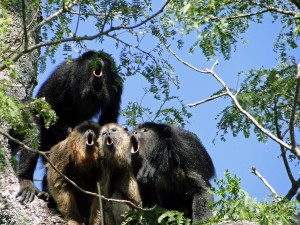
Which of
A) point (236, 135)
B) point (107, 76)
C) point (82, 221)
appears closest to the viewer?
point (82, 221)

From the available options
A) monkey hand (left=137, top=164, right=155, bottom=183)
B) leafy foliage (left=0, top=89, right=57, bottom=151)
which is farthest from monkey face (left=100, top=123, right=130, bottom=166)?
leafy foliage (left=0, top=89, right=57, bottom=151)

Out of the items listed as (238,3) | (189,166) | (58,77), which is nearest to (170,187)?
(189,166)

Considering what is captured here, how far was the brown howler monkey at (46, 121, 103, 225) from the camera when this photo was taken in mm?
6410

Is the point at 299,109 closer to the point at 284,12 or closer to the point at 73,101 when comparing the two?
the point at 284,12

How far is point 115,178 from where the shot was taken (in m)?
6.84

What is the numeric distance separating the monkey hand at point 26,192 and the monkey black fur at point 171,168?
1157mm

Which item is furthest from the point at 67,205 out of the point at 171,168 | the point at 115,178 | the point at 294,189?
the point at 294,189

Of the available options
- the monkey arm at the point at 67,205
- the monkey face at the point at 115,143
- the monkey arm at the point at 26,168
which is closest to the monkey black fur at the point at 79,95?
the monkey arm at the point at 26,168

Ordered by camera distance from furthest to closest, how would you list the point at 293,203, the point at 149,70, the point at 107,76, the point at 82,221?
the point at 107,76
the point at 82,221
the point at 149,70
the point at 293,203

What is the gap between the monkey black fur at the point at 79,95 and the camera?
7475mm

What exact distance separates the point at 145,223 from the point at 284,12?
2909 mm

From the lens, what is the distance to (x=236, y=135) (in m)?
7.05

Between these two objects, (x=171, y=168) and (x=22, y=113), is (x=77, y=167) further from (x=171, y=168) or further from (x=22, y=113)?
(x=22, y=113)

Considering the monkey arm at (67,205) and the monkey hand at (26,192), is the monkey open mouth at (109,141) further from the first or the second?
the monkey hand at (26,192)
